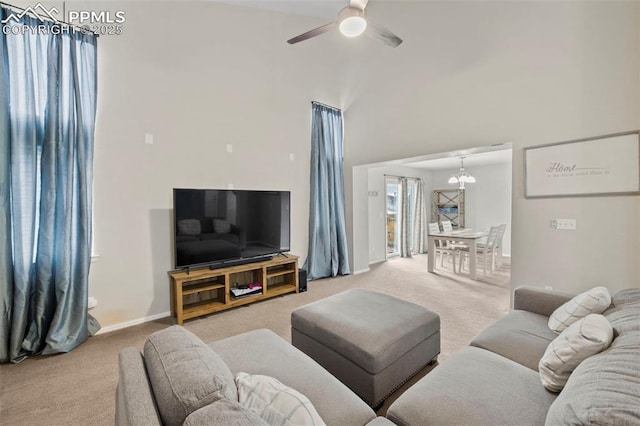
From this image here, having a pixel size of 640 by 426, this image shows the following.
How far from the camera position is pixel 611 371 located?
0.94m

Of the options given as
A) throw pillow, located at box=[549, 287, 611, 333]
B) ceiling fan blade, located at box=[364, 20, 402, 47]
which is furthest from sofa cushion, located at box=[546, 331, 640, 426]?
ceiling fan blade, located at box=[364, 20, 402, 47]

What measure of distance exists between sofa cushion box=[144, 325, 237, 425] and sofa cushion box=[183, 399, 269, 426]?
7cm

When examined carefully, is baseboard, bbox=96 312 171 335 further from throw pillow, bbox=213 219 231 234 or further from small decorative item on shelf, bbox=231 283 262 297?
throw pillow, bbox=213 219 231 234

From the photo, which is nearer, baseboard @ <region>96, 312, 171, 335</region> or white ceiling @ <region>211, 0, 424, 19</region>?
baseboard @ <region>96, 312, 171, 335</region>

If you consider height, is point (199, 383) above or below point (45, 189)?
below

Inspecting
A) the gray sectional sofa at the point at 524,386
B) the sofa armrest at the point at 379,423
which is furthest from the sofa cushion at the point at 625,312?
the sofa armrest at the point at 379,423

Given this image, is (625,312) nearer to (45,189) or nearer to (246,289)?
(246,289)

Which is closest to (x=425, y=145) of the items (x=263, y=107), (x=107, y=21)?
(x=263, y=107)

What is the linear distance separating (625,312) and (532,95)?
2.59 metres

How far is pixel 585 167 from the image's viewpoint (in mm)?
2814

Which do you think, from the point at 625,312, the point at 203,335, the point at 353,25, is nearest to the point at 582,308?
the point at 625,312

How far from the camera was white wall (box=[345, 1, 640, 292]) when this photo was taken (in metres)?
2.65

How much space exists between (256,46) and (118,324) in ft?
12.7

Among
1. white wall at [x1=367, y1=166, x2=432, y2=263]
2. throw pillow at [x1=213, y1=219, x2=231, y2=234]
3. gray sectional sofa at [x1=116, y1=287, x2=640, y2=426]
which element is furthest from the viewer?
white wall at [x1=367, y1=166, x2=432, y2=263]
